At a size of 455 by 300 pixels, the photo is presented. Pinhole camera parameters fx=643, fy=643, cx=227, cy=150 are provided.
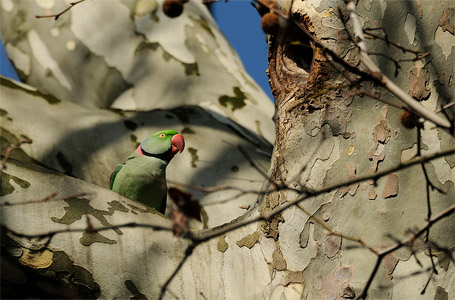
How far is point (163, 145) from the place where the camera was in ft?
10.4

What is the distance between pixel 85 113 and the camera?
10.9 feet

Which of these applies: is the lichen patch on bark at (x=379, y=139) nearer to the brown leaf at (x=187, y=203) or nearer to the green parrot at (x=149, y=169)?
→ the brown leaf at (x=187, y=203)

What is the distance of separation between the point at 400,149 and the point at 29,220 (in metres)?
1.01

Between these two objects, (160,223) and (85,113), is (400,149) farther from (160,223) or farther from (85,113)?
(85,113)

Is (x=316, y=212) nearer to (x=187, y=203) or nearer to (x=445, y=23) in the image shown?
(x=187, y=203)

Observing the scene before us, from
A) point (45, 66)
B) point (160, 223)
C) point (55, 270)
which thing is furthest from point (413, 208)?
point (45, 66)

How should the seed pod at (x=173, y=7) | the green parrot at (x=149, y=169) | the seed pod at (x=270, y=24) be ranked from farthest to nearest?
1. the green parrot at (x=149, y=169)
2. the seed pod at (x=173, y=7)
3. the seed pod at (x=270, y=24)

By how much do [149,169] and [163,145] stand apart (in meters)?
0.14

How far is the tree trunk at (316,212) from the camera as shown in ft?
5.49

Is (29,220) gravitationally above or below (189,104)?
below

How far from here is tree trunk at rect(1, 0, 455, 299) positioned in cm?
167

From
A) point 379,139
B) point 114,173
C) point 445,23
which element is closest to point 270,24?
point 379,139

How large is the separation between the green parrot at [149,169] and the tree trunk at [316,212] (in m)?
1.13

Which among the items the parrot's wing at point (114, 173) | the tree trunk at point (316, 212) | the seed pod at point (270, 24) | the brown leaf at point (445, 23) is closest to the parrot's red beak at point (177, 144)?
the parrot's wing at point (114, 173)
